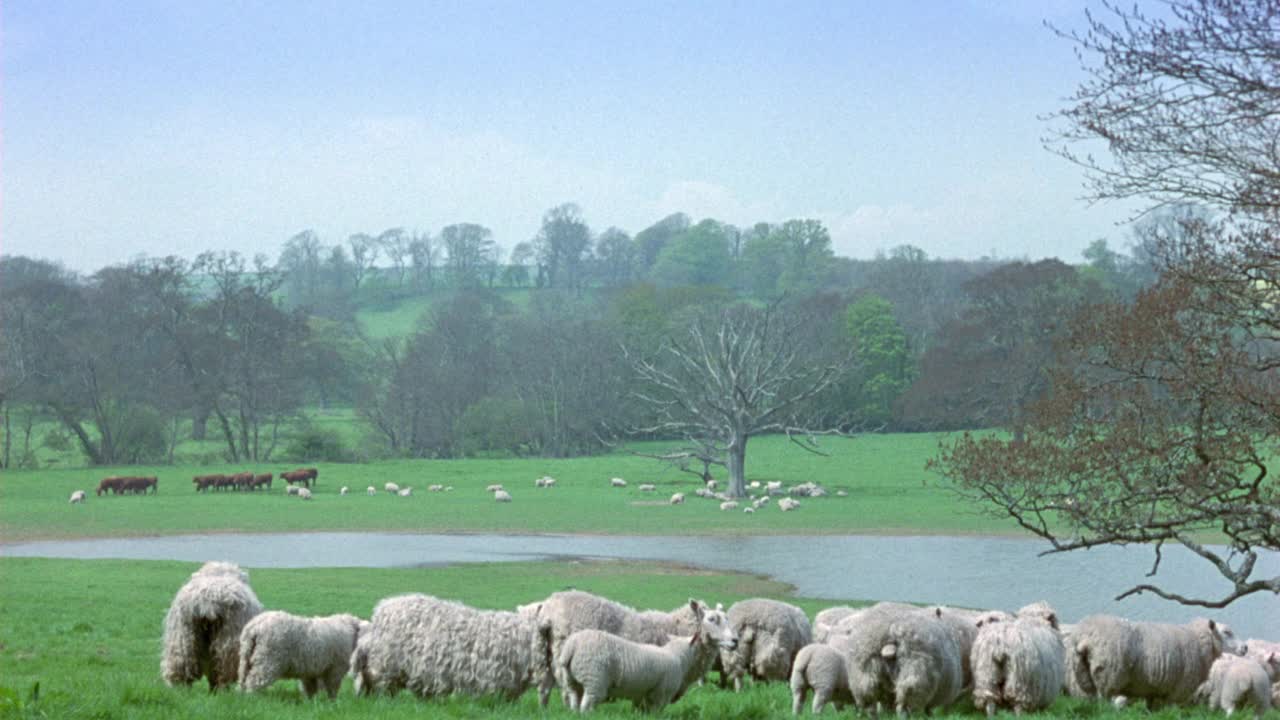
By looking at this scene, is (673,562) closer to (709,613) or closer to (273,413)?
(709,613)

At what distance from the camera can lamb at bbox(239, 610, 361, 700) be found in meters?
11.4

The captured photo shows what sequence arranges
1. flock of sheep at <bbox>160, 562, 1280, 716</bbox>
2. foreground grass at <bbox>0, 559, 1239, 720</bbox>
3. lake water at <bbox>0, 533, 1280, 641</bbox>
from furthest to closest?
lake water at <bbox>0, 533, 1280, 641</bbox> → flock of sheep at <bbox>160, 562, 1280, 716</bbox> → foreground grass at <bbox>0, 559, 1239, 720</bbox>

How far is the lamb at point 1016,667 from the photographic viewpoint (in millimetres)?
12453

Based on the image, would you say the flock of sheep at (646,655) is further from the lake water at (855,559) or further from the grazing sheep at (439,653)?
the lake water at (855,559)

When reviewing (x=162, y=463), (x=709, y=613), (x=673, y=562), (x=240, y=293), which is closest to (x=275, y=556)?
(x=673, y=562)

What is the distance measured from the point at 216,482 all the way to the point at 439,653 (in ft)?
164

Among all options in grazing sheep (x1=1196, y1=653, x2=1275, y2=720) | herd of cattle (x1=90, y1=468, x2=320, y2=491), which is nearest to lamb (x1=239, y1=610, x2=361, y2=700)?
grazing sheep (x1=1196, y1=653, x2=1275, y2=720)

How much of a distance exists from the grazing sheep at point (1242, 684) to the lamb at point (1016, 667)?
174 centimetres

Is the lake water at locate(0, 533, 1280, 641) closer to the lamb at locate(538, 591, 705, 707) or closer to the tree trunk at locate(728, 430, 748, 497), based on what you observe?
the lamb at locate(538, 591, 705, 707)

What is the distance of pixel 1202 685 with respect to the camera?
45.0 ft

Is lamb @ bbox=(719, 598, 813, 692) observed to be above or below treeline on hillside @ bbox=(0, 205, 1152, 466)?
below

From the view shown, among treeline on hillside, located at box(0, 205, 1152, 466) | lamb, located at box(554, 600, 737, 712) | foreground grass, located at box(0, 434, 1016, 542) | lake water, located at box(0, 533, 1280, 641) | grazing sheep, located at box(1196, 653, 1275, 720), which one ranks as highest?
treeline on hillside, located at box(0, 205, 1152, 466)

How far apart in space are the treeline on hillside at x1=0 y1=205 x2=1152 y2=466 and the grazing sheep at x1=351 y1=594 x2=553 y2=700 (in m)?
51.8

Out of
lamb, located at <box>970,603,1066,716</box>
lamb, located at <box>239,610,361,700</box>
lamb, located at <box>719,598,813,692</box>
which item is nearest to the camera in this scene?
lamb, located at <box>239,610,361,700</box>
